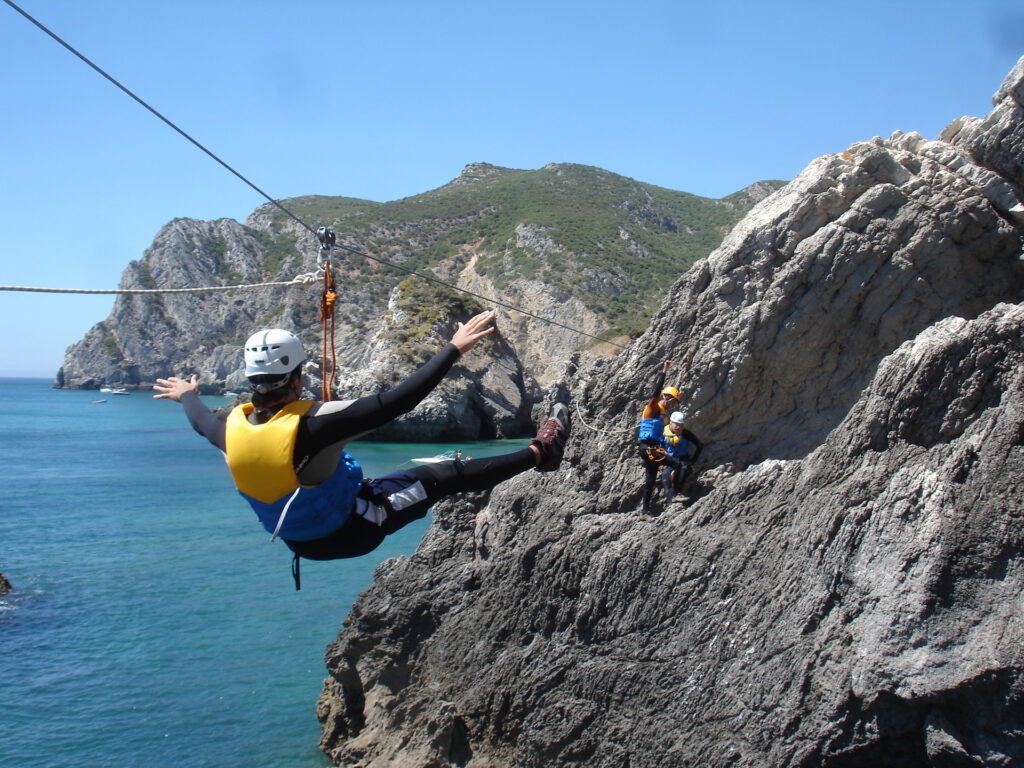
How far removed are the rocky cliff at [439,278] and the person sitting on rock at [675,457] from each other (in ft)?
116

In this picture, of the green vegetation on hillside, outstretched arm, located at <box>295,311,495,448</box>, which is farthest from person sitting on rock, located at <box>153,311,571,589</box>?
the green vegetation on hillside

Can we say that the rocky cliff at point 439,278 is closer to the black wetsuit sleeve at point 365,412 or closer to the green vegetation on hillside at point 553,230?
the green vegetation on hillside at point 553,230

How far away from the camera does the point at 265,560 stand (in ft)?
84.2

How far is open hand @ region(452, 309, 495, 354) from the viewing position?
4.33 meters

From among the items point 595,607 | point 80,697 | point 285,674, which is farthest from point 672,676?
point 80,697

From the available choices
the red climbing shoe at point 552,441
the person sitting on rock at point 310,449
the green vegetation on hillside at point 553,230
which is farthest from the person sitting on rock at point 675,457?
the green vegetation on hillside at point 553,230

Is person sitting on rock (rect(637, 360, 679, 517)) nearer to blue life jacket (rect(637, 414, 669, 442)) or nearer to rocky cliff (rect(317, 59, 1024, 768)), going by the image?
blue life jacket (rect(637, 414, 669, 442))

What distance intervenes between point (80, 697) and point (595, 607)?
41.9 feet

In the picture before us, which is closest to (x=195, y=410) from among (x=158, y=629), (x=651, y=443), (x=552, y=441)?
(x=552, y=441)

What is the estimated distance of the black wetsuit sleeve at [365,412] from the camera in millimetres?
4125

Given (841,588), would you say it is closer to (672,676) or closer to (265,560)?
(672,676)

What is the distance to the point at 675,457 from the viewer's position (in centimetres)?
1062

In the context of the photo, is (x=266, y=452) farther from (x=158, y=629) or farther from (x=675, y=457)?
(x=158, y=629)

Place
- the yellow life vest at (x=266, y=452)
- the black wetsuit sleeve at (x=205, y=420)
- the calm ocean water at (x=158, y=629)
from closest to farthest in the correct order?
the yellow life vest at (x=266, y=452) → the black wetsuit sleeve at (x=205, y=420) → the calm ocean water at (x=158, y=629)
